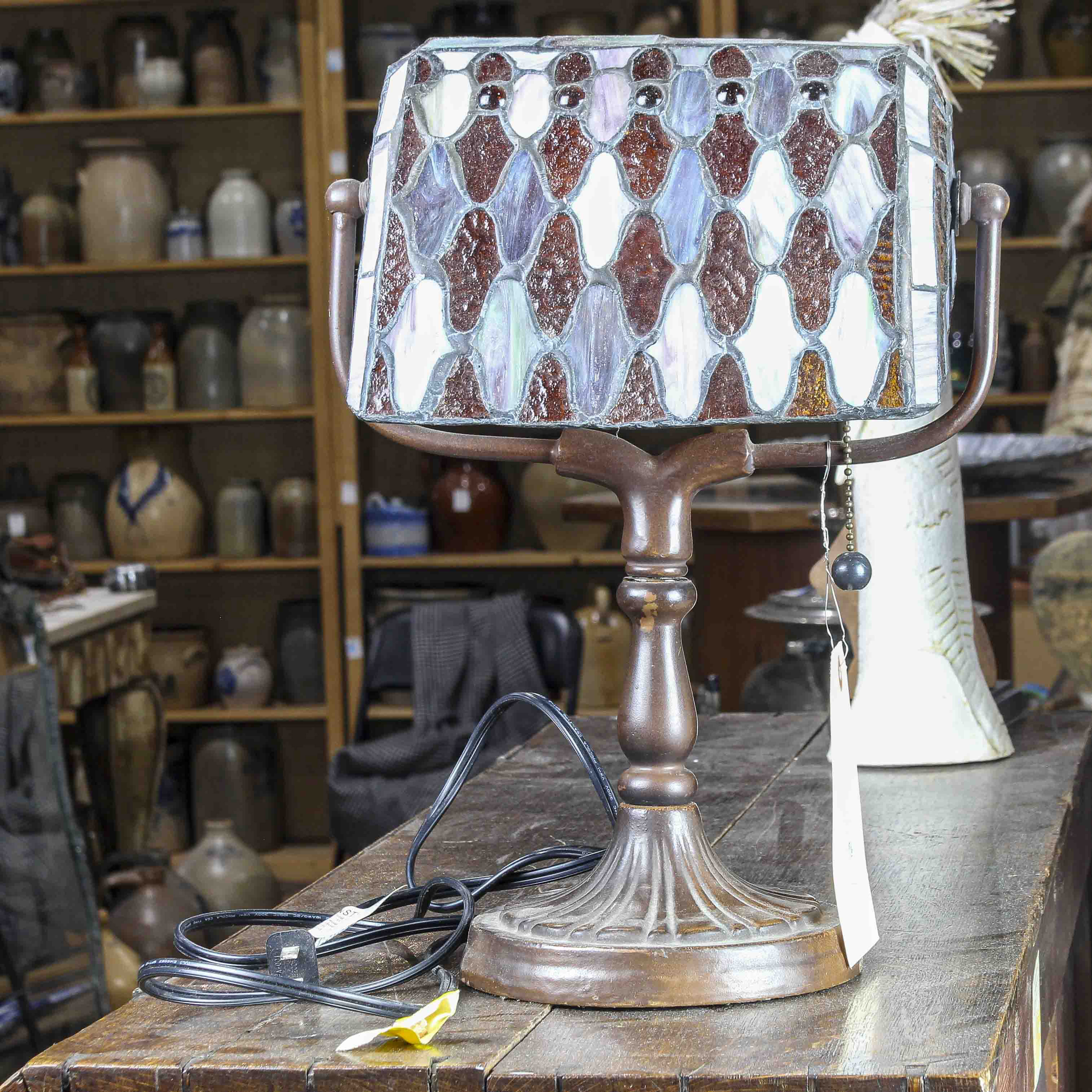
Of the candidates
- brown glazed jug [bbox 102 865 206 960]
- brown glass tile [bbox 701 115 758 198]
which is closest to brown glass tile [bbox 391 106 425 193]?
brown glass tile [bbox 701 115 758 198]

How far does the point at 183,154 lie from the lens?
4312mm

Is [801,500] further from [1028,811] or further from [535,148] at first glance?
[535,148]

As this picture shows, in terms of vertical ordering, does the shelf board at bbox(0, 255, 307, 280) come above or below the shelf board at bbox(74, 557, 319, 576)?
above

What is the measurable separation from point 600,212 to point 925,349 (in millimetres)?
144

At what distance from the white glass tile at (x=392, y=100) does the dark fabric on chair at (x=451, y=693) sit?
2.12m

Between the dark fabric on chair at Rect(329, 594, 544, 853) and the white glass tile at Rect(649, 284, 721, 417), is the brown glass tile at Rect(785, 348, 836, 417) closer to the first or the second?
the white glass tile at Rect(649, 284, 721, 417)

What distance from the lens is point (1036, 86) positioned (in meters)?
3.81

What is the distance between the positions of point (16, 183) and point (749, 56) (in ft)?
13.5

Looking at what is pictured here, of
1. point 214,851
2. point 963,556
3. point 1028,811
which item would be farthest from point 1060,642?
point 214,851

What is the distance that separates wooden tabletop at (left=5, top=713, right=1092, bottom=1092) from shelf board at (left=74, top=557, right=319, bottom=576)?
9.79 feet

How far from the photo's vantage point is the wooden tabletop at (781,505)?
2.27 meters

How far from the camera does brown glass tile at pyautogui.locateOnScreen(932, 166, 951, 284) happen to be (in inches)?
26.2

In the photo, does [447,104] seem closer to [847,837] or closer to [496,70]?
[496,70]

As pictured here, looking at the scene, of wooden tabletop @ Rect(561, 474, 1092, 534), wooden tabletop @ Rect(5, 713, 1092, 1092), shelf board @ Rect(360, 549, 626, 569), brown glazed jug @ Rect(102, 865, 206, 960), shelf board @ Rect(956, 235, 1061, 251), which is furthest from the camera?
shelf board @ Rect(360, 549, 626, 569)
